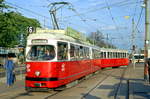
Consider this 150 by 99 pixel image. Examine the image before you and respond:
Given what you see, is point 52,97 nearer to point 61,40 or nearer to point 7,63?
point 61,40

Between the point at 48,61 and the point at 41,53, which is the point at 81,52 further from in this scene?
the point at 48,61

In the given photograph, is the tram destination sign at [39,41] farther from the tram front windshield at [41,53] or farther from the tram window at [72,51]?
the tram window at [72,51]

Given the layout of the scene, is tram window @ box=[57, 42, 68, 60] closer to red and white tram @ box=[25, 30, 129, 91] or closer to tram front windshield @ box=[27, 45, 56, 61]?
red and white tram @ box=[25, 30, 129, 91]

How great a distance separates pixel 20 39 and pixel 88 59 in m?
43.6

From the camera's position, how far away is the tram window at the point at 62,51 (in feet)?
45.4

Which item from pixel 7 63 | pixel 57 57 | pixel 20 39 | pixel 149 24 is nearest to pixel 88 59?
pixel 149 24

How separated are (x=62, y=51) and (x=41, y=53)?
101 cm

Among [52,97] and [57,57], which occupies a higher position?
[57,57]

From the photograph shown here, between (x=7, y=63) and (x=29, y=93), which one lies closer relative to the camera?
(x=29, y=93)

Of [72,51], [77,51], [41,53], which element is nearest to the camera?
[41,53]

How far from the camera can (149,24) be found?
19984 mm

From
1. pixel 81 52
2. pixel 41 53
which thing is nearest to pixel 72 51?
pixel 41 53

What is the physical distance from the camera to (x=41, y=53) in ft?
44.8

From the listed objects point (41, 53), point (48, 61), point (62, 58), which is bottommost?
point (48, 61)
